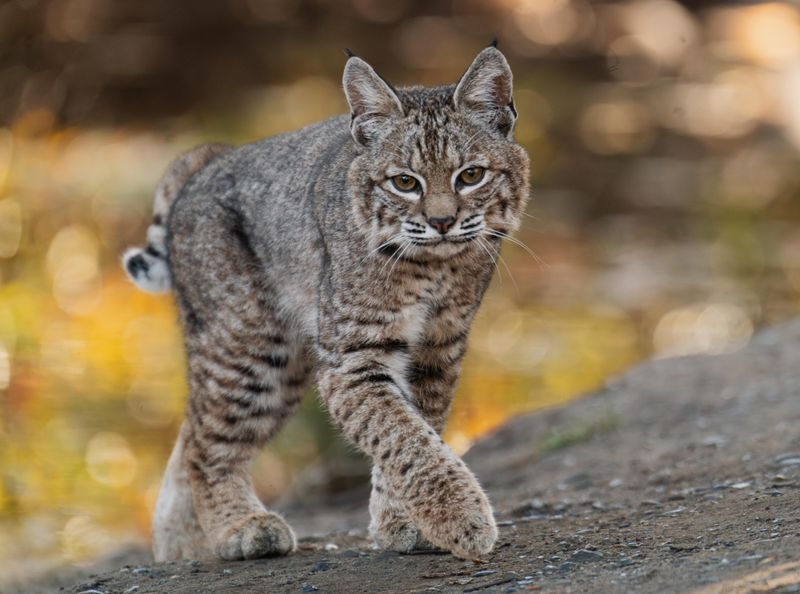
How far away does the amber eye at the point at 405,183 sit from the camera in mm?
4730

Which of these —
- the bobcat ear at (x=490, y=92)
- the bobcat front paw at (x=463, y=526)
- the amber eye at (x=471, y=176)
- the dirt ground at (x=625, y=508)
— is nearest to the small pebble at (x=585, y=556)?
the dirt ground at (x=625, y=508)

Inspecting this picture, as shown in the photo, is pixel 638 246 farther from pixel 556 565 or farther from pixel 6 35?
pixel 556 565

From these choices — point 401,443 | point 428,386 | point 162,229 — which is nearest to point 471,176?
point 428,386

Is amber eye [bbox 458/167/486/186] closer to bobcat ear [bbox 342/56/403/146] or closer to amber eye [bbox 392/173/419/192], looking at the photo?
amber eye [bbox 392/173/419/192]

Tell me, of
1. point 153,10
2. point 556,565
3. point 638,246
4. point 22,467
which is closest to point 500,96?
point 556,565

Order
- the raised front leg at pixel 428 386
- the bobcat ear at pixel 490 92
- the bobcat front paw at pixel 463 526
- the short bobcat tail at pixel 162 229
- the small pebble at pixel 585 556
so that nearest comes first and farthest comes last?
1. the small pebble at pixel 585 556
2. the bobcat front paw at pixel 463 526
3. the bobcat ear at pixel 490 92
4. the raised front leg at pixel 428 386
5. the short bobcat tail at pixel 162 229

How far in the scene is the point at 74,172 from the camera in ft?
37.4

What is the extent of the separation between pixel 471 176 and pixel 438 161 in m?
0.13

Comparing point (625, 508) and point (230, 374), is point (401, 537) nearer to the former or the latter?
point (625, 508)

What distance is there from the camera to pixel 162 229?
19.9 feet

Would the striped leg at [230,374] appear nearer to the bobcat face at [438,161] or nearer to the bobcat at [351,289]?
the bobcat at [351,289]

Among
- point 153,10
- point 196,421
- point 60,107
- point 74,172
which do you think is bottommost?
point 196,421

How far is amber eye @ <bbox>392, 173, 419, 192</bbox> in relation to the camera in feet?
15.5

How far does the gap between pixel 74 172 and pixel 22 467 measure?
423 centimetres
